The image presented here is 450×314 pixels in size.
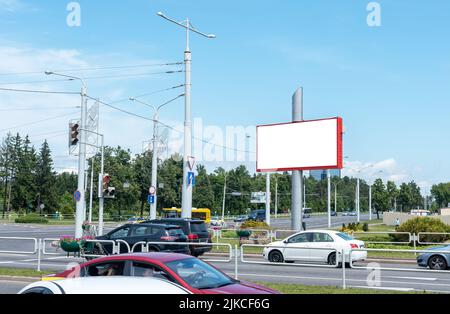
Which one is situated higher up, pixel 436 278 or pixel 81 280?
Result: pixel 81 280

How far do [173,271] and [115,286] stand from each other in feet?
2.87

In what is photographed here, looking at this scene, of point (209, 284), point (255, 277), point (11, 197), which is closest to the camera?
point (209, 284)

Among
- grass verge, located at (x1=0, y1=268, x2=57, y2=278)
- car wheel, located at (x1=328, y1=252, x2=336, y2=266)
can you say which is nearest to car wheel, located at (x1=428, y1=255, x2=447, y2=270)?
car wheel, located at (x1=328, y1=252, x2=336, y2=266)

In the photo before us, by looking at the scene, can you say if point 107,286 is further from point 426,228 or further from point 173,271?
point 426,228

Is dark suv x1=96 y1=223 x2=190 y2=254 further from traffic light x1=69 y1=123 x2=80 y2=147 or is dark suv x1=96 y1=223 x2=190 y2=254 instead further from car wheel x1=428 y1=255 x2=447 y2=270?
car wheel x1=428 y1=255 x2=447 y2=270

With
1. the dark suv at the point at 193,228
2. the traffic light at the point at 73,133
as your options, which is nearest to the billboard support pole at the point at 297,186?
the dark suv at the point at 193,228

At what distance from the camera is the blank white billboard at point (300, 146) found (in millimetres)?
31156

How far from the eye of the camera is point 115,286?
8109mm

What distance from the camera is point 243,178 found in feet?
398

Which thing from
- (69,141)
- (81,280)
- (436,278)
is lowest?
(436,278)

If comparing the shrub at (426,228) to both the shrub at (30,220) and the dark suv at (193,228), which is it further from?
the shrub at (30,220)
